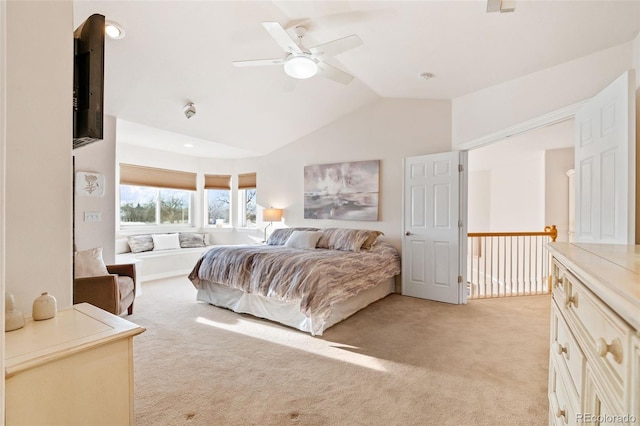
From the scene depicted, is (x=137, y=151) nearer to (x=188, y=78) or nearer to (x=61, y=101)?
(x=188, y=78)

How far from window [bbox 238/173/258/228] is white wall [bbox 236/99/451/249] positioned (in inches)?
38.7

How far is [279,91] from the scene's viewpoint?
413 cm

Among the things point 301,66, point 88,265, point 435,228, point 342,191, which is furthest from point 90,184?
point 435,228

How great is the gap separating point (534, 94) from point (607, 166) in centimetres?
140

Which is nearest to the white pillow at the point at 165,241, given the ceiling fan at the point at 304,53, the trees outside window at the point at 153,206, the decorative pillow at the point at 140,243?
the decorative pillow at the point at 140,243

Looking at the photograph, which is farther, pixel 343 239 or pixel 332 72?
pixel 343 239

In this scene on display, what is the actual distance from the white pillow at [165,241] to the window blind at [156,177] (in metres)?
0.98

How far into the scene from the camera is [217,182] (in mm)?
6879

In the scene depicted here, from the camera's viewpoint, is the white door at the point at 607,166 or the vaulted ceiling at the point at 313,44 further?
the vaulted ceiling at the point at 313,44

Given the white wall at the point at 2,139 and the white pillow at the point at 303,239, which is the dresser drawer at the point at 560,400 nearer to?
the white wall at the point at 2,139

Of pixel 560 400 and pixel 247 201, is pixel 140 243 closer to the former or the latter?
pixel 247 201

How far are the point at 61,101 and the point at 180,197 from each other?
5640 mm

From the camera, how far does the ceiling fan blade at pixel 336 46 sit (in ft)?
7.72

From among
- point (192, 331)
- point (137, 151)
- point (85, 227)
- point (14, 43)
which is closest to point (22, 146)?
point (14, 43)
